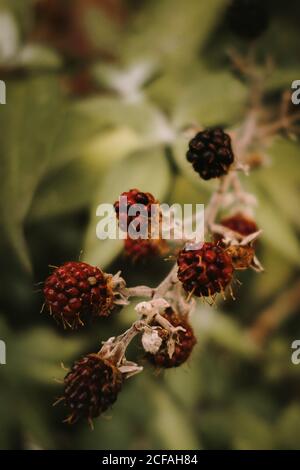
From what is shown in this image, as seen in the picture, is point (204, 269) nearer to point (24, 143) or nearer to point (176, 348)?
point (176, 348)

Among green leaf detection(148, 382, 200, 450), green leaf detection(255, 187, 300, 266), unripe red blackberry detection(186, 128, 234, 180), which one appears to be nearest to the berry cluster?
unripe red blackberry detection(186, 128, 234, 180)

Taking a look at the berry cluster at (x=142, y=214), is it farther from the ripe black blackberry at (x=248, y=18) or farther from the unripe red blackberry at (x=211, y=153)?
the ripe black blackberry at (x=248, y=18)

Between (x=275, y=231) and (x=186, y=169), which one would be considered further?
(x=275, y=231)

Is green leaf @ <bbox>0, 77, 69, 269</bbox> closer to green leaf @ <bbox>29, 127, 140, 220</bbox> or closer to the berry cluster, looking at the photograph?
green leaf @ <bbox>29, 127, 140, 220</bbox>

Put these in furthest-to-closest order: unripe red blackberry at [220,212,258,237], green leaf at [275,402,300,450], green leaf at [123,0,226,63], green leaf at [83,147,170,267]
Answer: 1. green leaf at [123,0,226,63]
2. green leaf at [275,402,300,450]
3. green leaf at [83,147,170,267]
4. unripe red blackberry at [220,212,258,237]

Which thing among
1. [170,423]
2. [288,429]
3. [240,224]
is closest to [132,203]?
[240,224]

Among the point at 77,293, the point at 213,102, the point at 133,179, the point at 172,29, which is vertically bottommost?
the point at 77,293
